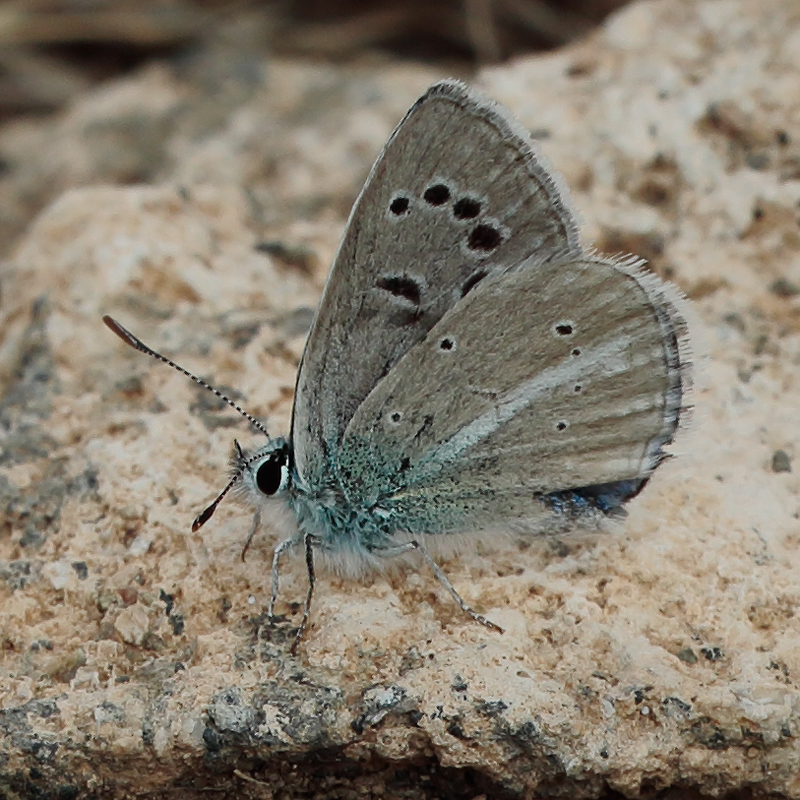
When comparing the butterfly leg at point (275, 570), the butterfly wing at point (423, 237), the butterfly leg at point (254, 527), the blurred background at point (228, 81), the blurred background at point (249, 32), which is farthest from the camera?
the blurred background at point (249, 32)

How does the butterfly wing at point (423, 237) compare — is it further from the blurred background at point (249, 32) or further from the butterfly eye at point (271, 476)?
the blurred background at point (249, 32)

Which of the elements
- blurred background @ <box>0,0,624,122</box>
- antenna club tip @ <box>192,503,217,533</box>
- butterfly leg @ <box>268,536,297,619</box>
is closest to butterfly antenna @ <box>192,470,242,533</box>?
antenna club tip @ <box>192,503,217,533</box>

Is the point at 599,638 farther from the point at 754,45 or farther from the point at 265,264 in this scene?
the point at 754,45

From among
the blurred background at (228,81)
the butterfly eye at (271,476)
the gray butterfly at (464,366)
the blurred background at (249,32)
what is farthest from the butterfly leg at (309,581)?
the blurred background at (249,32)

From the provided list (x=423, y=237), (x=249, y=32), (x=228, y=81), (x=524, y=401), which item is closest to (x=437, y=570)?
(x=524, y=401)

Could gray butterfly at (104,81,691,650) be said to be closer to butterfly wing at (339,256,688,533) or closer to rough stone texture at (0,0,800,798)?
butterfly wing at (339,256,688,533)

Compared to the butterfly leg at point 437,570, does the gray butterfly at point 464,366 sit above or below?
above
